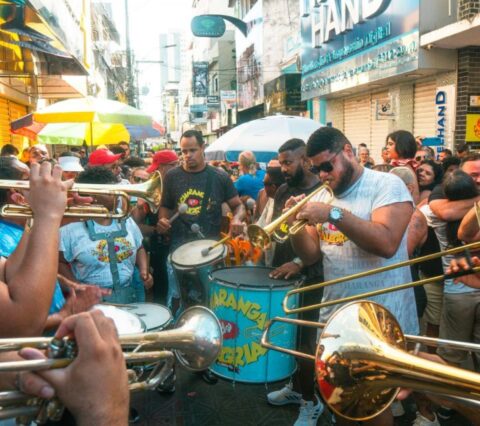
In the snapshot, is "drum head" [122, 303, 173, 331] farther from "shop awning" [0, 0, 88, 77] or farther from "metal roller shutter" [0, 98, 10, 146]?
"metal roller shutter" [0, 98, 10, 146]

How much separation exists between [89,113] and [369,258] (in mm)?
5856

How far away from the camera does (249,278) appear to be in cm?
369

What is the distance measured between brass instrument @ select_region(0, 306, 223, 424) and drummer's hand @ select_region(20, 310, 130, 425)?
0.03 m

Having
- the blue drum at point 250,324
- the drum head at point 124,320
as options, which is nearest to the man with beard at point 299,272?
the blue drum at point 250,324

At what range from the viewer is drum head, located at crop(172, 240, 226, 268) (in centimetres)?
407

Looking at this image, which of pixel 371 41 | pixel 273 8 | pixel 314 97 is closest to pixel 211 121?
pixel 273 8

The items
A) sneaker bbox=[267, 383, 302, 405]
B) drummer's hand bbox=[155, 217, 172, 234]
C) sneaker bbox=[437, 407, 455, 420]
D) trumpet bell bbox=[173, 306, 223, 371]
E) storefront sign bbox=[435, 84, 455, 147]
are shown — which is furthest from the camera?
storefront sign bbox=[435, 84, 455, 147]

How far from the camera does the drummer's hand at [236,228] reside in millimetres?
4556

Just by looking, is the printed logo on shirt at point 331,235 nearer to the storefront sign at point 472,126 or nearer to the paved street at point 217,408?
the paved street at point 217,408

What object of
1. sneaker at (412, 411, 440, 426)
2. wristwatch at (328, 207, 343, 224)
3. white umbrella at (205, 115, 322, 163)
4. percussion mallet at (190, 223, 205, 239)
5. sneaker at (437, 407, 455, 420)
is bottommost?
sneaker at (437, 407, 455, 420)

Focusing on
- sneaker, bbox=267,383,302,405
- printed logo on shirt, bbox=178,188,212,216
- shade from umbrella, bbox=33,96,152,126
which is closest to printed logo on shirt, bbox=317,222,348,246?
sneaker, bbox=267,383,302,405

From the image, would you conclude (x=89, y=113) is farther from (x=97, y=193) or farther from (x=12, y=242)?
(x=12, y=242)

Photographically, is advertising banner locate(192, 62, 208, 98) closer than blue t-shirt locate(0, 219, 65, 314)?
No

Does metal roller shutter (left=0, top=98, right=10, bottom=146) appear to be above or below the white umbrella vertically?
above
